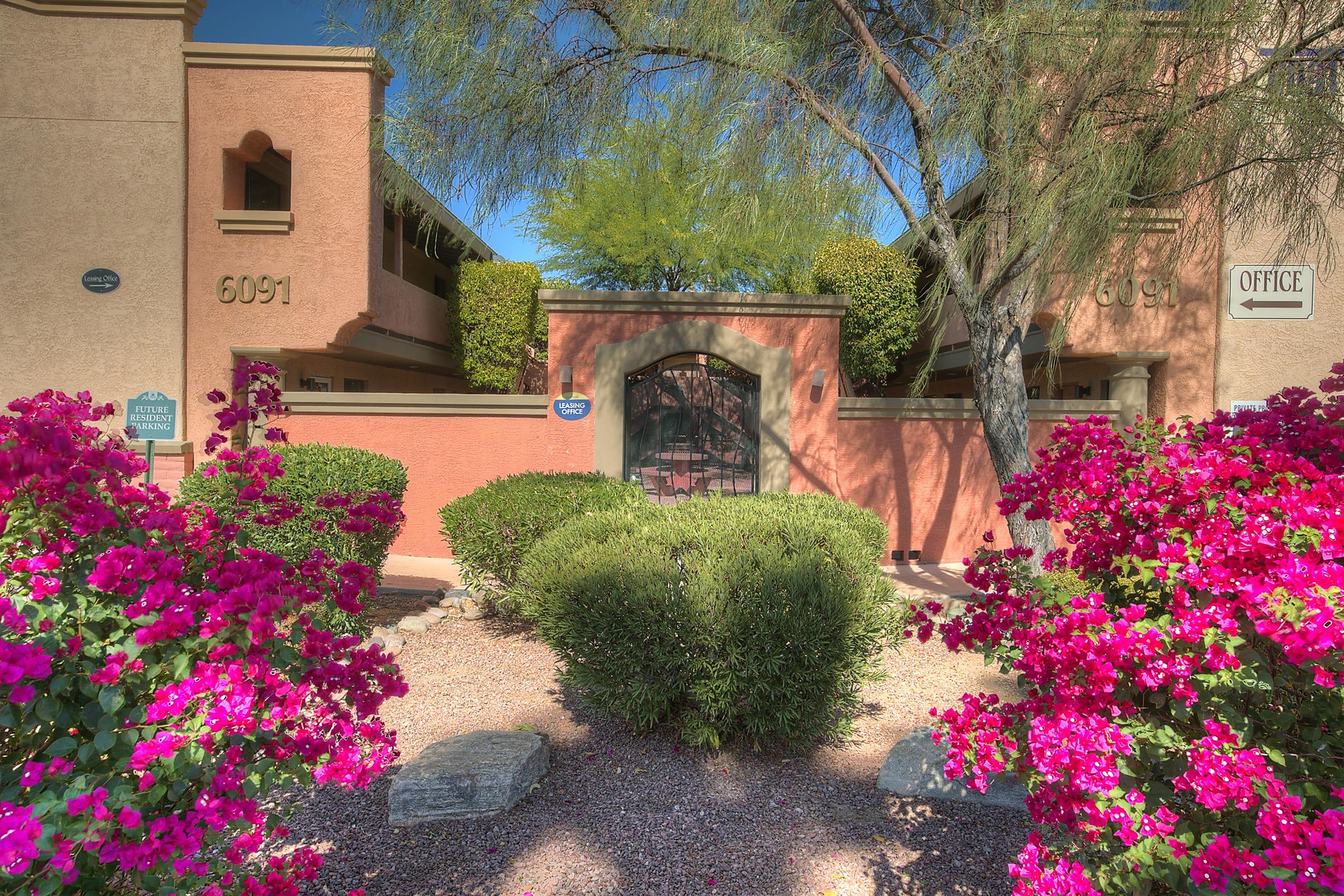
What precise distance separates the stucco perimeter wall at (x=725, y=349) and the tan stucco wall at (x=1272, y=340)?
4.66 metres

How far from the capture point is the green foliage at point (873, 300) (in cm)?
1239

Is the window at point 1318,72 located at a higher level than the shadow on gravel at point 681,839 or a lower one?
higher

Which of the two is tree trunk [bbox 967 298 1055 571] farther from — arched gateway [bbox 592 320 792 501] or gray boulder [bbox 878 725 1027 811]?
gray boulder [bbox 878 725 1027 811]

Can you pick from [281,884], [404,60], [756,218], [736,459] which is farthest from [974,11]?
[281,884]

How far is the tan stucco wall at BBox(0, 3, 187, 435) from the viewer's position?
9547 mm

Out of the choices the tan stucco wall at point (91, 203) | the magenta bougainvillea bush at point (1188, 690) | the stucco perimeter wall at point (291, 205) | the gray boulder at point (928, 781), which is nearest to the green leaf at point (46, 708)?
the magenta bougainvillea bush at point (1188, 690)

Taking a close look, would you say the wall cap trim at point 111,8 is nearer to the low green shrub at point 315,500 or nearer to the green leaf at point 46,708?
the low green shrub at point 315,500

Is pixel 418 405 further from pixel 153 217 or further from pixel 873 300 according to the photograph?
pixel 873 300

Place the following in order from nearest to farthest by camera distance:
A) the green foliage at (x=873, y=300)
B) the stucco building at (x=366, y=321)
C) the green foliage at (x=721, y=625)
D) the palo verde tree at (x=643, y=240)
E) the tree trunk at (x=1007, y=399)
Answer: the green foliage at (x=721, y=625), the tree trunk at (x=1007, y=399), the stucco building at (x=366, y=321), the green foliage at (x=873, y=300), the palo verde tree at (x=643, y=240)

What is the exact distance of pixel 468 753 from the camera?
3.60m

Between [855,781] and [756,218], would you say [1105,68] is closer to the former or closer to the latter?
[756,218]

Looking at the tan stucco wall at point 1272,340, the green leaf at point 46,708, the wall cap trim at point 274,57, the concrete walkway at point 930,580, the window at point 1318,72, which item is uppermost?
the wall cap trim at point 274,57

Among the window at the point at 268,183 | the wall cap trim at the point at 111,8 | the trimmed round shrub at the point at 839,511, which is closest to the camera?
the trimmed round shrub at the point at 839,511

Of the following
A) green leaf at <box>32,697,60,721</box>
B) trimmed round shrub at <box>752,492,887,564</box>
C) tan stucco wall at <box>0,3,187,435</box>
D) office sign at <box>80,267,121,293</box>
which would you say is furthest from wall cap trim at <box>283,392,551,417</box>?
green leaf at <box>32,697,60,721</box>
